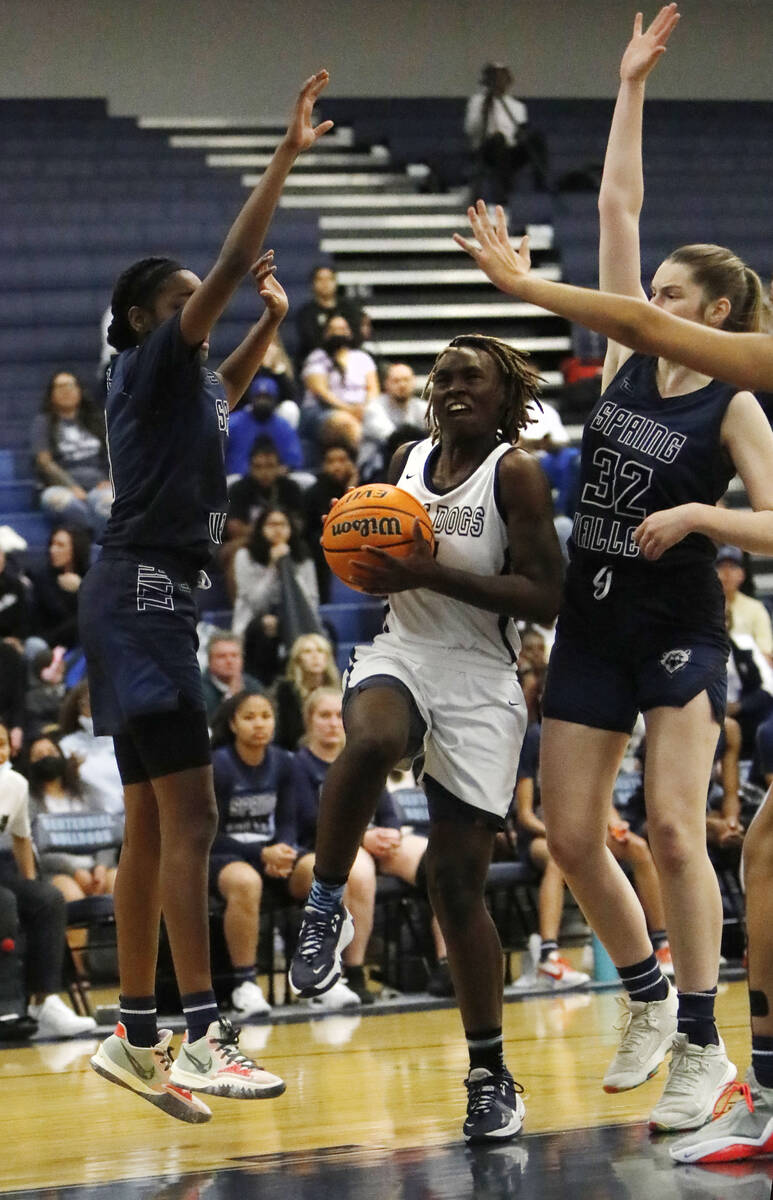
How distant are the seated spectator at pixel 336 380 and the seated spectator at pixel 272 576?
1414 millimetres

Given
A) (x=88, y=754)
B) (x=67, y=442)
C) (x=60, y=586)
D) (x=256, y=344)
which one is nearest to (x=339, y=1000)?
(x=88, y=754)

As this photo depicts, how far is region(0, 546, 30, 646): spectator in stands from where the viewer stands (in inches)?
348

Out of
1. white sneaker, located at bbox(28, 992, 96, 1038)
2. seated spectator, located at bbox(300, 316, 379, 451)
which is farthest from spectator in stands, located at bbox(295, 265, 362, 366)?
white sneaker, located at bbox(28, 992, 96, 1038)

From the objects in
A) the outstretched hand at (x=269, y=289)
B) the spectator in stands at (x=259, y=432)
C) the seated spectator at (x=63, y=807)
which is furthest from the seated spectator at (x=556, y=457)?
the outstretched hand at (x=269, y=289)

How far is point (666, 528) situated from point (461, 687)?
752 millimetres

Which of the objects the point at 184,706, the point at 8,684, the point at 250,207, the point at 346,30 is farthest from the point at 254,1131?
the point at 346,30

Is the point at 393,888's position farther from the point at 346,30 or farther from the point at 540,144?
the point at 346,30

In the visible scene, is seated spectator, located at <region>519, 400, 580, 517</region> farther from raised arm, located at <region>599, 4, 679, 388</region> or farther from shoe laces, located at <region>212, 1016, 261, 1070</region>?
shoe laces, located at <region>212, 1016, 261, 1070</region>

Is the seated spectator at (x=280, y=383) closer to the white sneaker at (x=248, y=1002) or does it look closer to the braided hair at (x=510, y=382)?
the white sneaker at (x=248, y=1002)

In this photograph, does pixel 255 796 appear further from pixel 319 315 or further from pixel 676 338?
pixel 319 315

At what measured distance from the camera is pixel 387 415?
11.0 m

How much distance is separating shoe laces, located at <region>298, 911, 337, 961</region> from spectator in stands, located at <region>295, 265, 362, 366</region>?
25.0 feet

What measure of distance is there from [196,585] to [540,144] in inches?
451

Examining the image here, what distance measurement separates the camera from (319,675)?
866 cm
